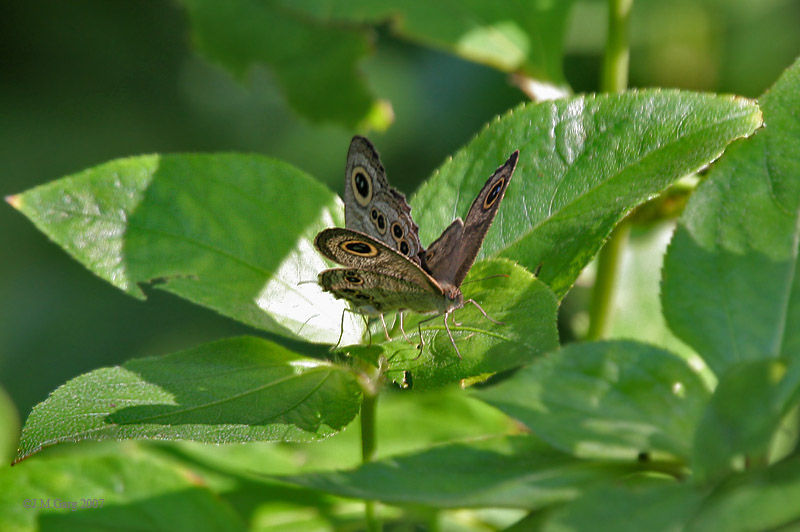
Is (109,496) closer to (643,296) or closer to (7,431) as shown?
(7,431)

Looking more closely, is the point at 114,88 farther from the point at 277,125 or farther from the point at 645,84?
the point at 645,84

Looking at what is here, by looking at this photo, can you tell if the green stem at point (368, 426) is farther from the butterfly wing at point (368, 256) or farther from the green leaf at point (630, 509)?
the green leaf at point (630, 509)

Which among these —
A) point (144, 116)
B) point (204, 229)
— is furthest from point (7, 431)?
point (144, 116)

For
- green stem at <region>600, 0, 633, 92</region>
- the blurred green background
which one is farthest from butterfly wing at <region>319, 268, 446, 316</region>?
the blurred green background

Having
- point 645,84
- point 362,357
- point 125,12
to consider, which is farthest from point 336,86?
point 125,12

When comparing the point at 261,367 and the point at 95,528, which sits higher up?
the point at 261,367

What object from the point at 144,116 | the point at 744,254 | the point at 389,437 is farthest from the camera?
the point at 144,116
